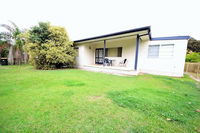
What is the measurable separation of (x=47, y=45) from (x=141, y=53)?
8823mm

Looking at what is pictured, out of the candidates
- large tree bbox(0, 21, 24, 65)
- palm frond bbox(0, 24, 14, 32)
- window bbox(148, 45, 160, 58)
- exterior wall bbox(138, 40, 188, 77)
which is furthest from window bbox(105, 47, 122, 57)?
palm frond bbox(0, 24, 14, 32)

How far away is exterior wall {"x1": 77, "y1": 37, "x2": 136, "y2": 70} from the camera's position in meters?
8.74

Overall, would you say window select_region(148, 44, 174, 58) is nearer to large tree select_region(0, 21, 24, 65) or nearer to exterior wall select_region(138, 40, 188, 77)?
exterior wall select_region(138, 40, 188, 77)

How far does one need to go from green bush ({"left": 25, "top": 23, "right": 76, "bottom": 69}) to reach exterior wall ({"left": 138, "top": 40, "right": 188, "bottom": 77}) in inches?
292

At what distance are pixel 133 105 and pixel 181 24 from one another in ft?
68.4

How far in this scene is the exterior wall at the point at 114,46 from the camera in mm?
8737

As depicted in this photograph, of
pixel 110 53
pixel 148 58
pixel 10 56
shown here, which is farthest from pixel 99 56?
pixel 10 56

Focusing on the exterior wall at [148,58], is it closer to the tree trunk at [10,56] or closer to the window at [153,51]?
the window at [153,51]

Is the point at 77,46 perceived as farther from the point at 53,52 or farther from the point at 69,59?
the point at 53,52

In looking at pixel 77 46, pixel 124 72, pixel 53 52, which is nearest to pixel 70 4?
pixel 77 46

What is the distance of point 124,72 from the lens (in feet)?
23.2

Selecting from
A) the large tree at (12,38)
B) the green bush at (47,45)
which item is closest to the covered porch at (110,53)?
the green bush at (47,45)

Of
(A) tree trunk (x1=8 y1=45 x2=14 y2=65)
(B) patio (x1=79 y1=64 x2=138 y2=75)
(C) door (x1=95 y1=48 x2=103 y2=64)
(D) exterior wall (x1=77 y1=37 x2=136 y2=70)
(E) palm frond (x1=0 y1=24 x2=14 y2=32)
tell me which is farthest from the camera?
(A) tree trunk (x1=8 y1=45 x2=14 y2=65)

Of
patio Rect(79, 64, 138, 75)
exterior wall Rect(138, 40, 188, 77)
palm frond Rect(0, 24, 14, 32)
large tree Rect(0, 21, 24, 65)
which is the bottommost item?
patio Rect(79, 64, 138, 75)
